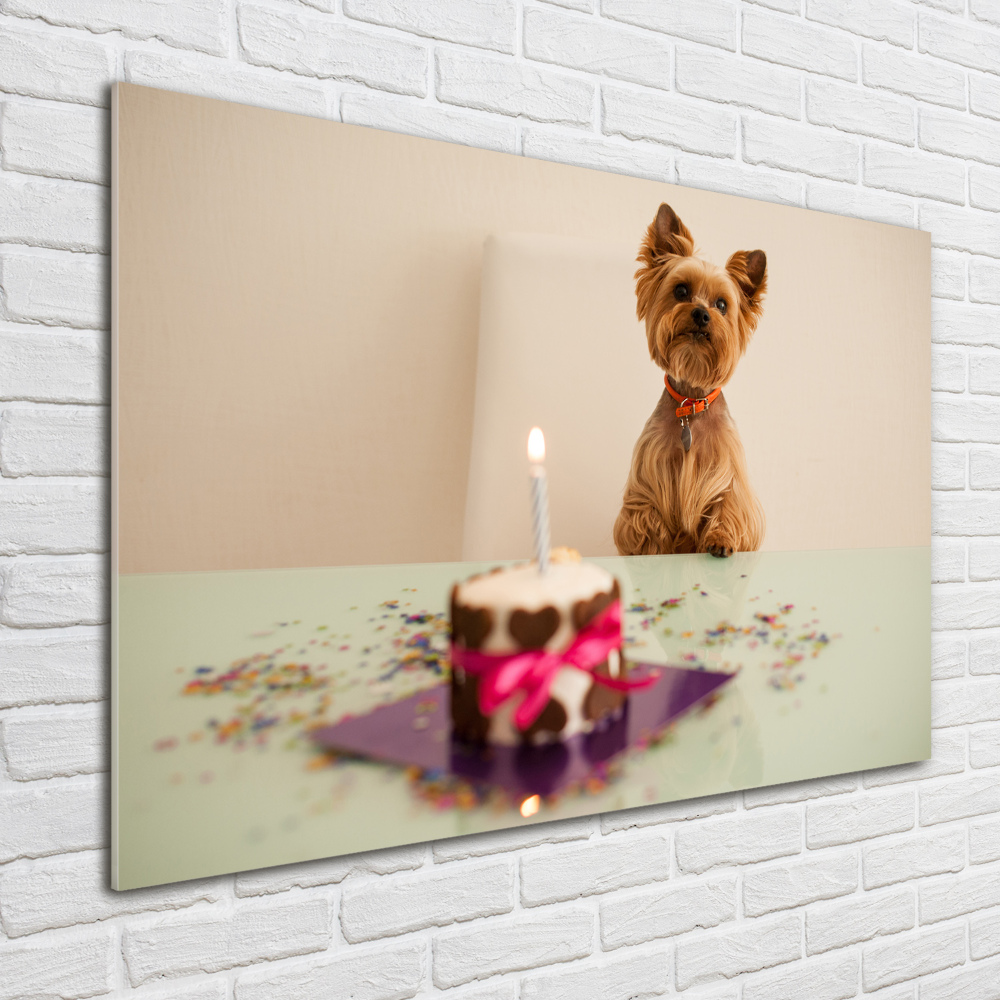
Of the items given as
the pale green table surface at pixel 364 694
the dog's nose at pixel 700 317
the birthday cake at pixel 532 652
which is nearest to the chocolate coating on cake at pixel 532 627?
the birthday cake at pixel 532 652

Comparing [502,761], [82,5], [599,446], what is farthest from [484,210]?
[502,761]

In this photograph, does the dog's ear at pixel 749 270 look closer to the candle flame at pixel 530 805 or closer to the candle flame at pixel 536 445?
the candle flame at pixel 536 445

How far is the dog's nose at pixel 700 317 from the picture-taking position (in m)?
1.13

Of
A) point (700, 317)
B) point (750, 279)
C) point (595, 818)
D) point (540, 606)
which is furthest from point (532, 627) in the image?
point (750, 279)

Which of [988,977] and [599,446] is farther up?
[599,446]

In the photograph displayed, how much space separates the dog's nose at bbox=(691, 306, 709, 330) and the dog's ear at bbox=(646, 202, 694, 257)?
78mm

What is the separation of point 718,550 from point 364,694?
52 cm

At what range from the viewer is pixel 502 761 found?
969 mm

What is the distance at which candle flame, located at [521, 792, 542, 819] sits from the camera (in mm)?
1028

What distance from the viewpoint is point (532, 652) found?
2.97 ft

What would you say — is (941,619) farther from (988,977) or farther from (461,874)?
(461,874)

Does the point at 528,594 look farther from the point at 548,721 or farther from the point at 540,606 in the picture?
the point at 548,721

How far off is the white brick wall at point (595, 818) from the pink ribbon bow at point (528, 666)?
0.78ft

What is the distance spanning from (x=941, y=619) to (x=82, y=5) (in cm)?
144
